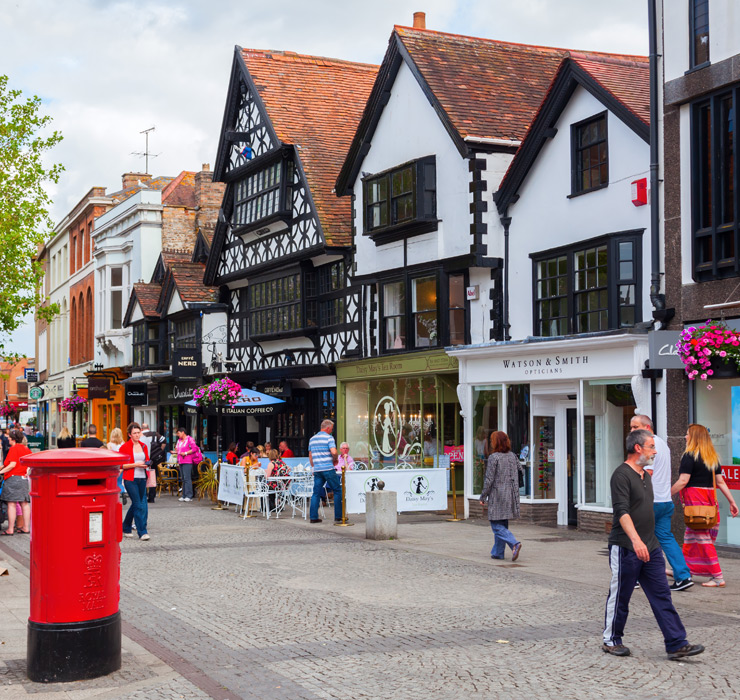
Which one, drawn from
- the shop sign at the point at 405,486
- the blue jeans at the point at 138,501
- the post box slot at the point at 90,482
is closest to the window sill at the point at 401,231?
the shop sign at the point at 405,486

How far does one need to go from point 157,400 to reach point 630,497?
34972mm

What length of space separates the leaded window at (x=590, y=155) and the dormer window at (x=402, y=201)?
4240mm

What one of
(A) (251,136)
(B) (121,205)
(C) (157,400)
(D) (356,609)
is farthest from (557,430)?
(B) (121,205)

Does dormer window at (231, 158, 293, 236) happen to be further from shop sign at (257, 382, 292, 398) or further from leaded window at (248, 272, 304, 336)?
shop sign at (257, 382, 292, 398)

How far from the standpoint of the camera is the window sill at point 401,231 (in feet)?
75.5

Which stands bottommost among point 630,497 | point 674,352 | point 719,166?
point 630,497

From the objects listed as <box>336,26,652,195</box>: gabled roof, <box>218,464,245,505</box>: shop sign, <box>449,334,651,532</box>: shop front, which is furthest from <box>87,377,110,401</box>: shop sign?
<box>449,334,651,532</box>: shop front

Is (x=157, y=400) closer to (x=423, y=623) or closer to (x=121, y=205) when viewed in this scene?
(x=121, y=205)

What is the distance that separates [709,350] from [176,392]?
86.0 ft

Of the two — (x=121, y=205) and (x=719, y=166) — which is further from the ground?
(x=121, y=205)

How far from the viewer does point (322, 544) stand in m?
16.6

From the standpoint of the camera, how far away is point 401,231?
23.9 m

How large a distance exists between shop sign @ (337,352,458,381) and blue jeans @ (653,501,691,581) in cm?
1072

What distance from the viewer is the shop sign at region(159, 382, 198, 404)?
37219 mm
